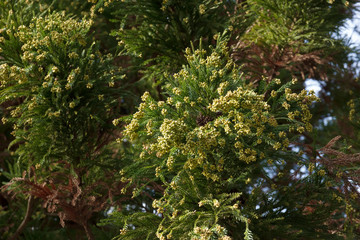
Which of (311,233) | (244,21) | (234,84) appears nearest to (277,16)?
(244,21)

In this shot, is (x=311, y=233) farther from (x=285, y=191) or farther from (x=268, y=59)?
(x=268, y=59)

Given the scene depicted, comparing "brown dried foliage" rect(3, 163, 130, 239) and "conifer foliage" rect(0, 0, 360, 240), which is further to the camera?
"brown dried foliage" rect(3, 163, 130, 239)

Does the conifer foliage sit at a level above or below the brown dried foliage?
above

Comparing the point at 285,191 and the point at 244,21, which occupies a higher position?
the point at 244,21

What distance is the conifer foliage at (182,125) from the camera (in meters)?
1.46

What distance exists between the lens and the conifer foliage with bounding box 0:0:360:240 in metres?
1.46

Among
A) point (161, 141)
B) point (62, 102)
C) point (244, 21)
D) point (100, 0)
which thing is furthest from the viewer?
point (244, 21)

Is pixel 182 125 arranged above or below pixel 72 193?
above

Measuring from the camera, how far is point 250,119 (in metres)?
1.45

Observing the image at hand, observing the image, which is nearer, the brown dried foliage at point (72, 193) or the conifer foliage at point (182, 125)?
the conifer foliage at point (182, 125)

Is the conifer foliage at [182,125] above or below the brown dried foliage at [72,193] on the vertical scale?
above

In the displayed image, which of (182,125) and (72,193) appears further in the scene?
(72,193)

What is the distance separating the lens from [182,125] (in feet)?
4.53

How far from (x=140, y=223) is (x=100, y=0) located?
103 centimetres
